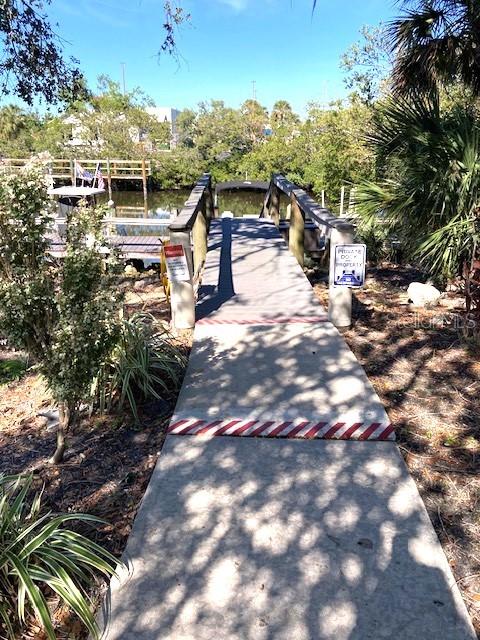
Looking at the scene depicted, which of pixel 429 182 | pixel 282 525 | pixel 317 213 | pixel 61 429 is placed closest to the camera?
pixel 282 525

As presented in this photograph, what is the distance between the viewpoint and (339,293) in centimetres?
598

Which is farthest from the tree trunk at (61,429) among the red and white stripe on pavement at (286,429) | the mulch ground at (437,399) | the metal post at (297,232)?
the metal post at (297,232)

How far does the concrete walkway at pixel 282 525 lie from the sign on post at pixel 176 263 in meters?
1.10

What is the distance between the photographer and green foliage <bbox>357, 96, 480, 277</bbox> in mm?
5891

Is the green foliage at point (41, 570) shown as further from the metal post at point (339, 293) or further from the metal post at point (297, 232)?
the metal post at point (297, 232)

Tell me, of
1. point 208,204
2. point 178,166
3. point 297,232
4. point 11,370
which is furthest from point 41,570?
point 178,166

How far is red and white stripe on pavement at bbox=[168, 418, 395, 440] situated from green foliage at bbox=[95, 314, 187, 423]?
520mm

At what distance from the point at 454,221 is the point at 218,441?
3.89 m

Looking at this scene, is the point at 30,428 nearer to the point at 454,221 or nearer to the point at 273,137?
the point at 454,221

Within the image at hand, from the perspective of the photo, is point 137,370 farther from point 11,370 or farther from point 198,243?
point 198,243

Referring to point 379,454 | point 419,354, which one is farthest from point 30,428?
point 419,354

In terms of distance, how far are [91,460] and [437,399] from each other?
2.85m

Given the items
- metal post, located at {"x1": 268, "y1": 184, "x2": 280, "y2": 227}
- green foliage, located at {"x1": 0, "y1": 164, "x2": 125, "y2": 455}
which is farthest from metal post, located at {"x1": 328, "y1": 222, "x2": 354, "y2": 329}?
metal post, located at {"x1": 268, "y1": 184, "x2": 280, "y2": 227}

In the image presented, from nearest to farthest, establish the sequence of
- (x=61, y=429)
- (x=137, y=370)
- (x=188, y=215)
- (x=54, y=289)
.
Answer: (x=54, y=289) → (x=61, y=429) → (x=137, y=370) → (x=188, y=215)
